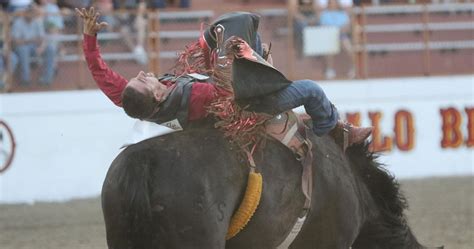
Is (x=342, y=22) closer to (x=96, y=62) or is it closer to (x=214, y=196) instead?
(x=96, y=62)

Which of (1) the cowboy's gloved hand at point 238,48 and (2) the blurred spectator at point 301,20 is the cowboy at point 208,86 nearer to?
(1) the cowboy's gloved hand at point 238,48

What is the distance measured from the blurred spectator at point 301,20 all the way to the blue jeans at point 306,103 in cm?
797

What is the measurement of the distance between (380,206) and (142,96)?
1881 mm

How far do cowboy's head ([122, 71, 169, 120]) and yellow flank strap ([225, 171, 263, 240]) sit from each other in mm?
592

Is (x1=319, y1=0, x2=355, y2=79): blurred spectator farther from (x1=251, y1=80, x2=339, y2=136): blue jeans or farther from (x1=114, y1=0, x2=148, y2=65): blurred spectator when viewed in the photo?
(x1=251, y1=80, x2=339, y2=136): blue jeans

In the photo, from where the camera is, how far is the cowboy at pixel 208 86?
4656 mm

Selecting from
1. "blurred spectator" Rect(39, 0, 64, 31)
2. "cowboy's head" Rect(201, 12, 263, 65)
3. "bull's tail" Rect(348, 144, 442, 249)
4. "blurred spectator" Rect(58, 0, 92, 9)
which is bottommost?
"bull's tail" Rect(348, 144, 442, 249)

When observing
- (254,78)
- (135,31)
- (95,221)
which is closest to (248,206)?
(254,78)

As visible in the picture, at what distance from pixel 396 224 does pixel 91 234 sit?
3944 mm

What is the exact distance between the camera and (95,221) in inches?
386

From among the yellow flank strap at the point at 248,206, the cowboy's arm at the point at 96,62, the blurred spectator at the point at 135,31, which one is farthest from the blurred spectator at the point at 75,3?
the yellow flank strap at the point at 248,206

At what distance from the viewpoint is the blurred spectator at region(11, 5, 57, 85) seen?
11.9 meters

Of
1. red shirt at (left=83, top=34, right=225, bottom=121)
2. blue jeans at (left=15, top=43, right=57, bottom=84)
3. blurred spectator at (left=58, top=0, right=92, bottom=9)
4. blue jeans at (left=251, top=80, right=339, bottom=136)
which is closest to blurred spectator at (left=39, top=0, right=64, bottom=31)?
blue jeans at (left=15, top=43, right=57, bottom=84)

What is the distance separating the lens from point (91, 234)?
8.94m
